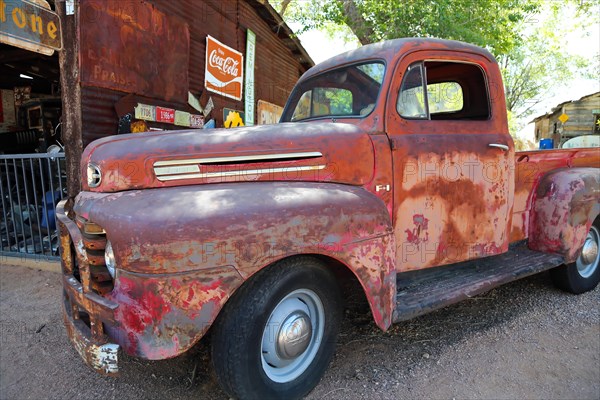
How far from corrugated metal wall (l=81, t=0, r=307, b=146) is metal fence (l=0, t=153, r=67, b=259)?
598mm

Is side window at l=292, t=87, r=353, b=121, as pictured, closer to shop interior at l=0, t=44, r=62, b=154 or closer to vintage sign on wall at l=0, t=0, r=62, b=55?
vintage sign on wall at l=0, t=0, r=62, b=55

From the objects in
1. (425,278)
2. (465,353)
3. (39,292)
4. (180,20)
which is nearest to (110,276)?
(425,278)

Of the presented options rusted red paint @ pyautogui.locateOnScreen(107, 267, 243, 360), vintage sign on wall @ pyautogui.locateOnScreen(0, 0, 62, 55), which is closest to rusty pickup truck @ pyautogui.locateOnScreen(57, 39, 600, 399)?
rusted red paint @ pyautogui.locateOnScreen(107, 267, 243, 360)

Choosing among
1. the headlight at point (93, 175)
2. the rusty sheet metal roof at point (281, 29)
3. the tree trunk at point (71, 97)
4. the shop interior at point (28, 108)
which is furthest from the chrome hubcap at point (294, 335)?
the rusty sheet metal roof at point (281, 29)

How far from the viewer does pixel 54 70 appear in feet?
24.5

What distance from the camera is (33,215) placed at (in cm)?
495

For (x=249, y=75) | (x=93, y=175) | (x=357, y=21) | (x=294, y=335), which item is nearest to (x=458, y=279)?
(x=294, y=335)

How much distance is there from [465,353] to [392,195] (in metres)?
1.22

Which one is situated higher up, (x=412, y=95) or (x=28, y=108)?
(x=28, y=108)

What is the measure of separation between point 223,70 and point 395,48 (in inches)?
210

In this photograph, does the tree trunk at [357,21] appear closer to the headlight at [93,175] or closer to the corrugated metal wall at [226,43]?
the corrugated metal wall at [226,43]

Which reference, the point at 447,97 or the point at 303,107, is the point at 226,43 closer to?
the point at 303,107

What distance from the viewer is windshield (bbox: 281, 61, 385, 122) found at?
8.79 feet

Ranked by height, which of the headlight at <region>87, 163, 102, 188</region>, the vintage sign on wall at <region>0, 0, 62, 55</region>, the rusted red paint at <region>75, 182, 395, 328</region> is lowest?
the rusted red paint at <region>75, 182, 395, 328</region>
